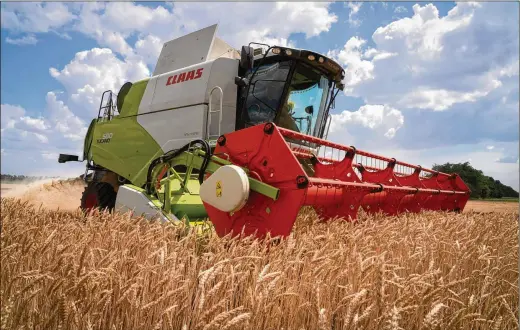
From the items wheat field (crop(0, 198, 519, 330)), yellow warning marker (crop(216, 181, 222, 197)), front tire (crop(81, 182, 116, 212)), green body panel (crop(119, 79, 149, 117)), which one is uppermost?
green body panel (crop(119, 79, 149, 117))

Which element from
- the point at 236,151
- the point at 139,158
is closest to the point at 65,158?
the point at 139,158

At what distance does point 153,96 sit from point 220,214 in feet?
13.0

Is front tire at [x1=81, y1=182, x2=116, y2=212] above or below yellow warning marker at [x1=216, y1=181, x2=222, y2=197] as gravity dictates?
below

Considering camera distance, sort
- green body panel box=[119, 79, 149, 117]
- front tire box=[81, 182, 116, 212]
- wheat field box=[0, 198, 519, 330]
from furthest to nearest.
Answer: green body panel box=[119, 79, 149, 117], front tire box=[81, 182, 116, 212], wheat field box=[0, 198, 519, 330]

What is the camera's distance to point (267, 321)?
1320 millimetres

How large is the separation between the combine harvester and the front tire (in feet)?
0.06

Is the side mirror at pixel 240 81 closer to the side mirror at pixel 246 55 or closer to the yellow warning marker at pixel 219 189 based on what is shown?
the side mirror at pixel 246 55

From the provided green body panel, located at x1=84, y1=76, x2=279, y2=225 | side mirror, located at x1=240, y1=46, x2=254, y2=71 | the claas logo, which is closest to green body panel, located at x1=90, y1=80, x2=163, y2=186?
green body panel, located at x1=84, y1=76, x2=279, y2=225

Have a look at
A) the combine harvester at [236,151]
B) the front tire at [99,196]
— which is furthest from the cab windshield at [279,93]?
the front tire at [99,196]

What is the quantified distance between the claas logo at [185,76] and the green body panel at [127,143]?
851 mm

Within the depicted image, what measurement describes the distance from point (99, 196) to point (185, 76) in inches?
102

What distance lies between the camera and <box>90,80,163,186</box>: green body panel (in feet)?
19.2

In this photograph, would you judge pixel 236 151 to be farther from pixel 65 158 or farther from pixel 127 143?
pixel 65 158

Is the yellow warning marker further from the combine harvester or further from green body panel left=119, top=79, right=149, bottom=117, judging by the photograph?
green body panel left=119, top=79, right=149, bottom=117
